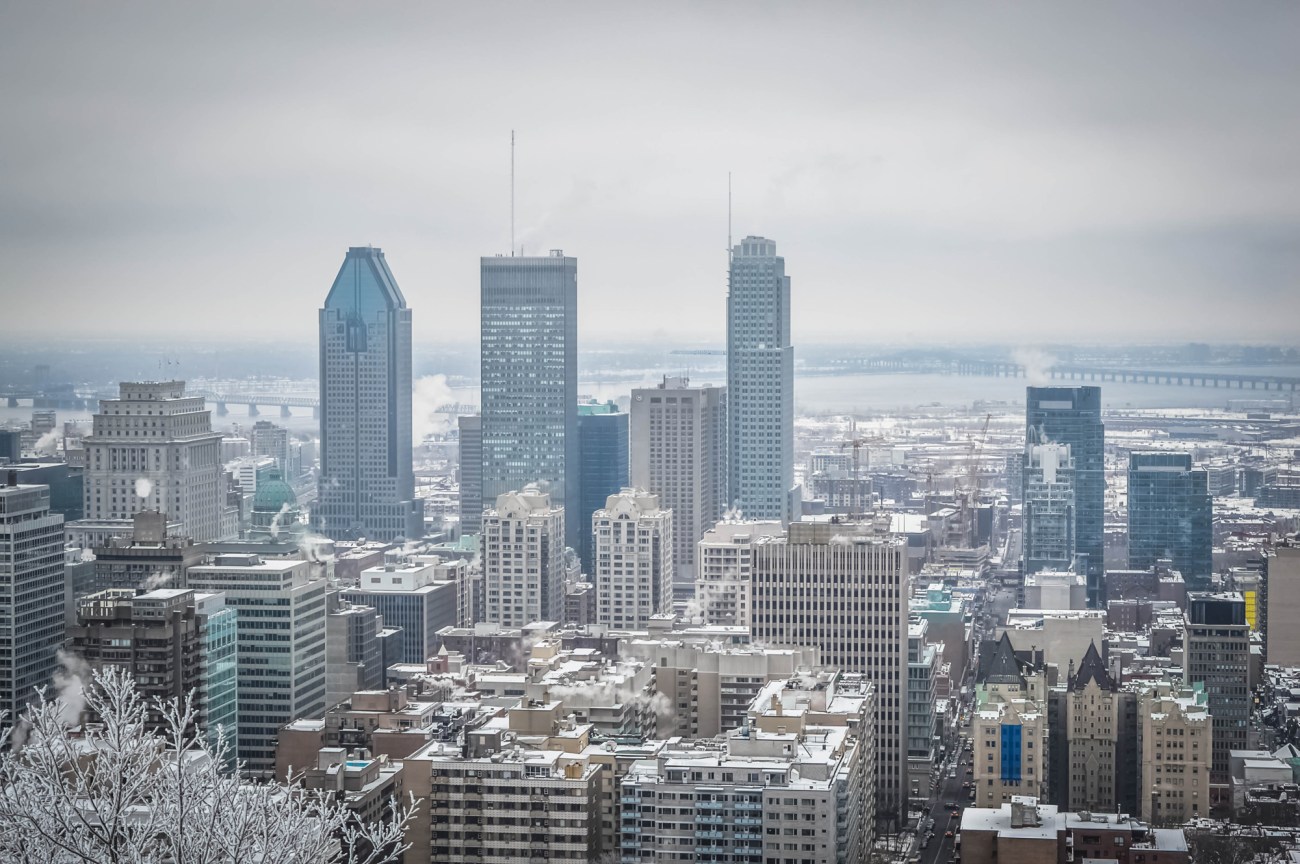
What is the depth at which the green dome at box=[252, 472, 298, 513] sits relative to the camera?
23.7m

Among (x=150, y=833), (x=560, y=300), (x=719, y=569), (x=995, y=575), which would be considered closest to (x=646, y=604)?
(x=719, y=569)

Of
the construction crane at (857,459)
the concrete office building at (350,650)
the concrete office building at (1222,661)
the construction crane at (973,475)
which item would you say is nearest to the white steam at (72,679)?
the concrete office building at (350,650)

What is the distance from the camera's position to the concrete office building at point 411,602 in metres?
21.6

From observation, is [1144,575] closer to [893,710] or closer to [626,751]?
[893,710]

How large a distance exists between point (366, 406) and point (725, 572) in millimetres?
12040

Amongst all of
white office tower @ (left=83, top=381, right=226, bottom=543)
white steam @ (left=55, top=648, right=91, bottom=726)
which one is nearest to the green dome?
white office tower @ (left=83, top=381, right=226, bottom=543)

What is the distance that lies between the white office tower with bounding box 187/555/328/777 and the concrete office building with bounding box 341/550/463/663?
4674 mm

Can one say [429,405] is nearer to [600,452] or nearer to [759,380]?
[600,452]

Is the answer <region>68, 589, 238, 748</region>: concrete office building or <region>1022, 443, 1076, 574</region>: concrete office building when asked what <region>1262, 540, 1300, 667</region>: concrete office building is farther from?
<region>68, 589, 238, 748</region>: concrete office building

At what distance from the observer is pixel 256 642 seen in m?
15.8

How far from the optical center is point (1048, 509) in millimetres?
25328

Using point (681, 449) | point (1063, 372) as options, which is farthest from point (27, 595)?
point (681, 449)

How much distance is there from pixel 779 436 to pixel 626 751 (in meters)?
18.6

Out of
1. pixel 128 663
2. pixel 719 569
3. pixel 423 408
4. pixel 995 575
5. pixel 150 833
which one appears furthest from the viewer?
pixel 423 408
